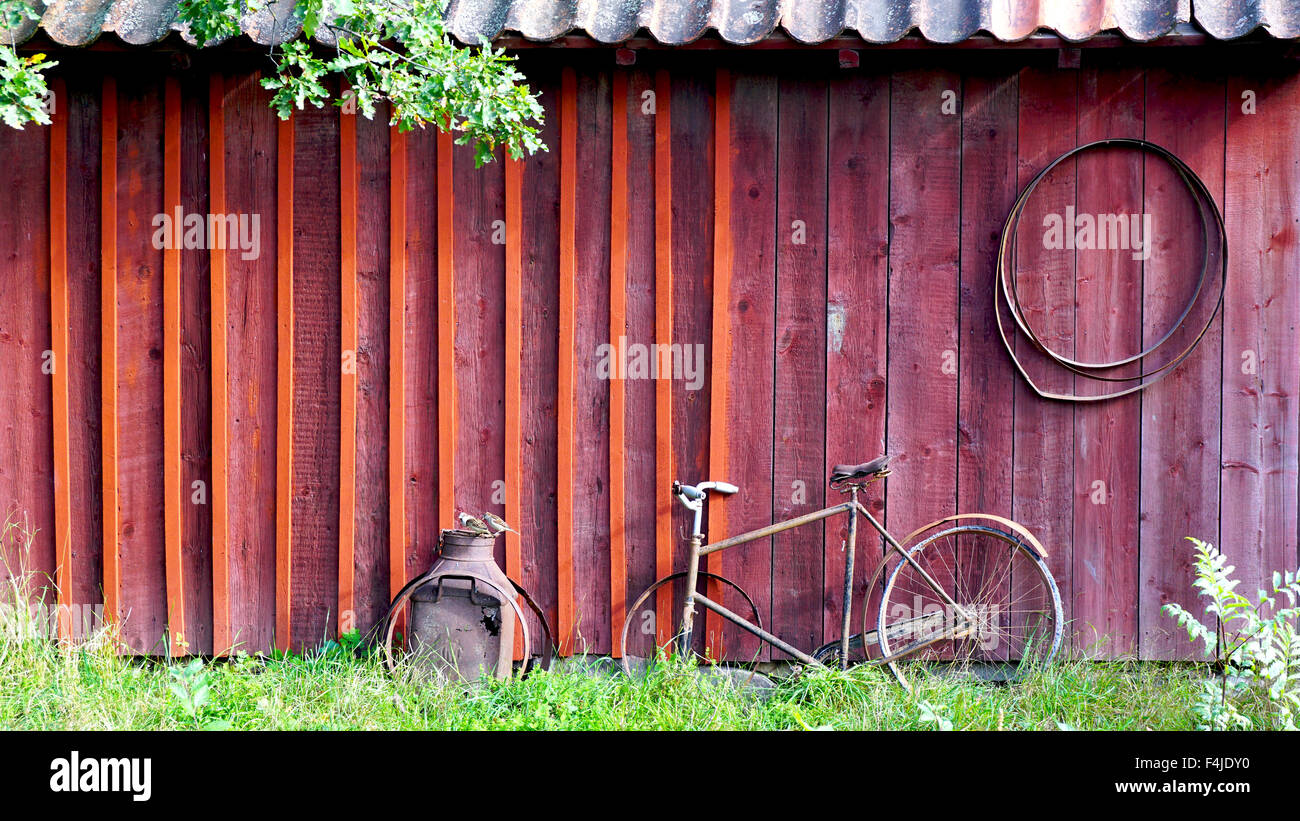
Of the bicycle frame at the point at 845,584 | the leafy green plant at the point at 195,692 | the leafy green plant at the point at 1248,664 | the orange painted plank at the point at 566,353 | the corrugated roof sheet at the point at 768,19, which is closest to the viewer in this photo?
the leafy green plant at the point at 1248,664

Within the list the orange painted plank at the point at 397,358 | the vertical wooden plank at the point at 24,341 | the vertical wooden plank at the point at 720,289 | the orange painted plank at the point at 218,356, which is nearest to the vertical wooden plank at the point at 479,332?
the orange painted plank at the point at 397,358

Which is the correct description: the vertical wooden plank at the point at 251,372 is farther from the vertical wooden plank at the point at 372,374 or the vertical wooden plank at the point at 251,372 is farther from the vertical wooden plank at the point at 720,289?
the vertical wooden plank at the point at 720,289

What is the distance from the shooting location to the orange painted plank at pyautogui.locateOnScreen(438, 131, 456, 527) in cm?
424

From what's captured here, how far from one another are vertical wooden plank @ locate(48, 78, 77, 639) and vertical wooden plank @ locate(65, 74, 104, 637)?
0.07 feet

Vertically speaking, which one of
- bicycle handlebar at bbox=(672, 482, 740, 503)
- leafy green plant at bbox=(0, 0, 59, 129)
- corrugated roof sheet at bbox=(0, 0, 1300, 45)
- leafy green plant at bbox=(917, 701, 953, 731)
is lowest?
leafy green plant at bbox=(917, 701, 953, 731)

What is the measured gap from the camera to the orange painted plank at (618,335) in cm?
421

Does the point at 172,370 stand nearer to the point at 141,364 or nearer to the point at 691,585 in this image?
the point at 141,364

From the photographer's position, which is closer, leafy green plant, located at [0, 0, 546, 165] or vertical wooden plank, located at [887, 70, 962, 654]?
leafy green plant, located at [0, 0, 546, 165]

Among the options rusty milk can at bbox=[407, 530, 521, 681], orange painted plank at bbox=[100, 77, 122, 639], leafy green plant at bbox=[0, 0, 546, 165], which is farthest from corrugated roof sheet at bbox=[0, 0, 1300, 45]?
rusty milk can at bbox=[407, 530, 521, 681]

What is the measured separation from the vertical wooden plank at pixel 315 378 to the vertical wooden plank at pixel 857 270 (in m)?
2.44

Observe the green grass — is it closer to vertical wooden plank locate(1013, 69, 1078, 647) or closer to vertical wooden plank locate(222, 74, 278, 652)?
vertical wooden plank locate(222, 74, 278, 652)

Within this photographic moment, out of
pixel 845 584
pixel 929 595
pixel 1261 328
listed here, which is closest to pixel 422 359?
pixel 845 584

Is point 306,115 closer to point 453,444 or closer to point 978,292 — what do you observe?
point 453,444

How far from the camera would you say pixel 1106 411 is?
4.20m
